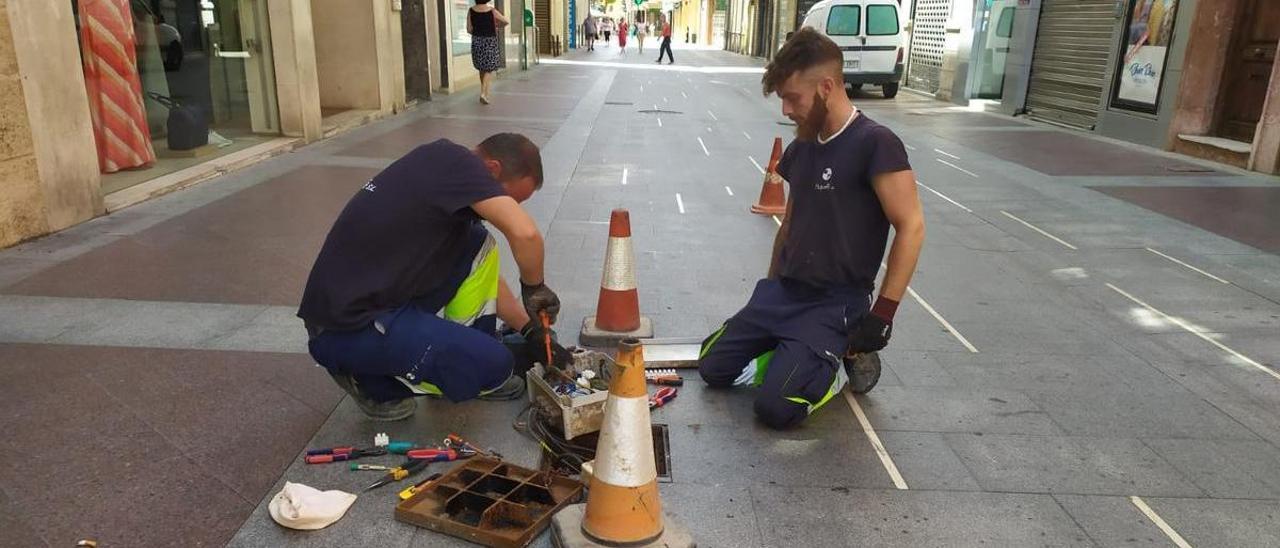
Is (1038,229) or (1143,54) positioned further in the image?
(1143,54)

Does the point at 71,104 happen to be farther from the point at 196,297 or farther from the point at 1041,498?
the point at 1041,498

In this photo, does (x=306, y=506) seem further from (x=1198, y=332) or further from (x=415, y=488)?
(x=1198, y=332)

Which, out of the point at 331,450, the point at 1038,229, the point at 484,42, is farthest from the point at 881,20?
the point at 331,450

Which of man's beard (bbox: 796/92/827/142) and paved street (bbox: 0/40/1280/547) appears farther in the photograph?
man's beard (bbox: 796/92/827/142)

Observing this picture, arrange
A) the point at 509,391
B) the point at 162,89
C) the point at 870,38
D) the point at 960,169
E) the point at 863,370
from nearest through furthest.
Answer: the point at 509,391 → the point at 863,370 → the point at 162,89 → the point at 960,169 → the point at 870,38

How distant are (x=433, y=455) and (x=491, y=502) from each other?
42 cm

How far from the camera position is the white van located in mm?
17734

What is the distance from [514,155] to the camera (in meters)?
3.08

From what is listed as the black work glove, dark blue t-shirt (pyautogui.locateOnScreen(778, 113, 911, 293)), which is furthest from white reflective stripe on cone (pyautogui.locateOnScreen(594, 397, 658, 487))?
dark blue t-shirt (pyautogui.locateOnScreen(778, 113, 911, 293))

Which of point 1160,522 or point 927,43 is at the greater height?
point 927,43

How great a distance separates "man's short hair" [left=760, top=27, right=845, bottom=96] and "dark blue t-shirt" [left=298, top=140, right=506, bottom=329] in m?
1.19

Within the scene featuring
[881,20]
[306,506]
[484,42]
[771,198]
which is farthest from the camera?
[881,20]

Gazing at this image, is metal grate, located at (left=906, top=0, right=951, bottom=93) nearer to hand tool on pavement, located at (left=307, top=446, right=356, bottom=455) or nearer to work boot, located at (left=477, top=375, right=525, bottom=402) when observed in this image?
work boot, located at (left=477, top=375, right=525, bottom=402)

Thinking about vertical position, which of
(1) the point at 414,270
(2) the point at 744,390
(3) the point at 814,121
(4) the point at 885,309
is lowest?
(2) the point at 744,390
